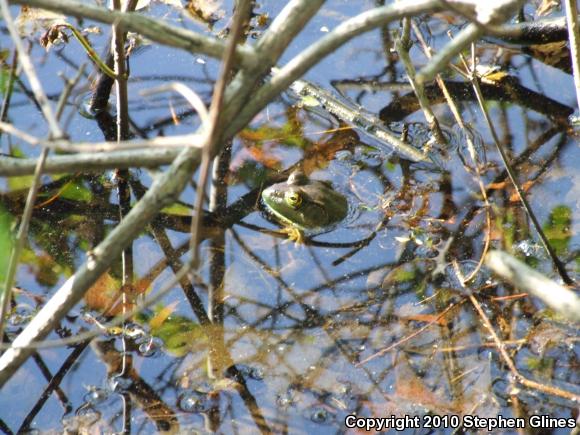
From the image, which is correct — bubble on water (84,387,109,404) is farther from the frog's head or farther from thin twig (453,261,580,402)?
thin twig (453,261,580,402)

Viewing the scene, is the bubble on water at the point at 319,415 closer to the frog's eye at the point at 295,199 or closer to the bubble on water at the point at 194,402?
the bubble on water at the point at 194,402

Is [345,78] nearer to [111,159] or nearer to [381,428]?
[381,428]

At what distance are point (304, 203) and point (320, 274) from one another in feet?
1.63

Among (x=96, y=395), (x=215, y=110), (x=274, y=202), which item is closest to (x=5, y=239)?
(x=96, y=395)

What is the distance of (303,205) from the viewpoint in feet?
15.2

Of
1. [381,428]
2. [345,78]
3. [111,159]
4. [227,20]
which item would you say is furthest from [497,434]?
[227,20]

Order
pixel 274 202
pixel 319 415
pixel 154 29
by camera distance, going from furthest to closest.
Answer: pixel 274 202 → pixel 319 415 → pixel 154 29

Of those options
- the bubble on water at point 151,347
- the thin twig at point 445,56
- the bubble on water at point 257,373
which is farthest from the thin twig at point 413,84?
the thin twig at point 445,56

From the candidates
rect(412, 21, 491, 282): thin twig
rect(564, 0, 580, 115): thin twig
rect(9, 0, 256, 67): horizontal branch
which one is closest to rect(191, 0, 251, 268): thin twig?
rect(9, 0, 256, 67): horizontal branch

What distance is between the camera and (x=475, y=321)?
4004 millimetres

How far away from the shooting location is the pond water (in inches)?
144

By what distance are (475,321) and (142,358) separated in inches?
67.1

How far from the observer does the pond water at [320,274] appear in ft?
12.0

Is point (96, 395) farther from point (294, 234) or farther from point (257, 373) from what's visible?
point (294, 234)
